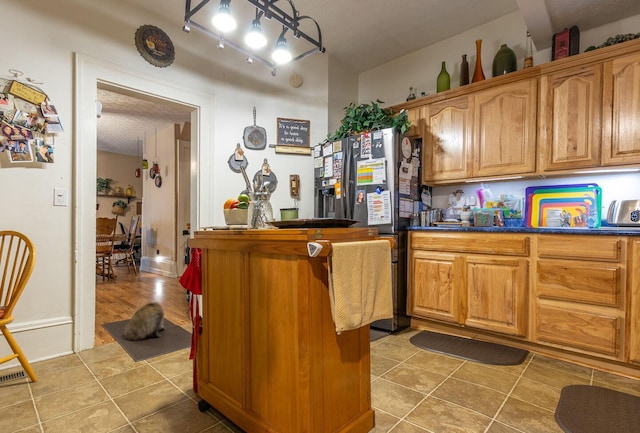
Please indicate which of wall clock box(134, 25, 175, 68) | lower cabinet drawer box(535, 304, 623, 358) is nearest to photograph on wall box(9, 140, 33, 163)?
A: wall clock box(134, 25, 175, 68)

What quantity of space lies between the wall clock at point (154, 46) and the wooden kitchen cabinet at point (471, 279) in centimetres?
267

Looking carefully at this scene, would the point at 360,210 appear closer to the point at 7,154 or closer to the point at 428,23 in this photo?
the point at 428,23

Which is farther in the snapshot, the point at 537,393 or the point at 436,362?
the point at 436,362

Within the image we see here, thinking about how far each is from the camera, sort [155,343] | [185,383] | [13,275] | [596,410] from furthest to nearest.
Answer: [155,343], [13,275], [185,383], [596,410]

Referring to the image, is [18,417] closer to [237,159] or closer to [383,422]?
[383,422]

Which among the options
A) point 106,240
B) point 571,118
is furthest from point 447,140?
point 106,240

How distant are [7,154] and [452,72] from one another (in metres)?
3.79

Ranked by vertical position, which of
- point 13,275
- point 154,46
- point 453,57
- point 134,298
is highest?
point 453,57

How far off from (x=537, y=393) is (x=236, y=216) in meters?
1.88

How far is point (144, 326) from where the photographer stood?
2.51 m

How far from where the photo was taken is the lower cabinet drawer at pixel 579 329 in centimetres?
194

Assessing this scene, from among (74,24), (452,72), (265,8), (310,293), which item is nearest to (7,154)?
(74,24)

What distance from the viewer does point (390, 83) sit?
3826 millimetres

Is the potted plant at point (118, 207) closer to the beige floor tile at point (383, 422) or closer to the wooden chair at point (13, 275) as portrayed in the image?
the wooden chair at point (13, 275)
